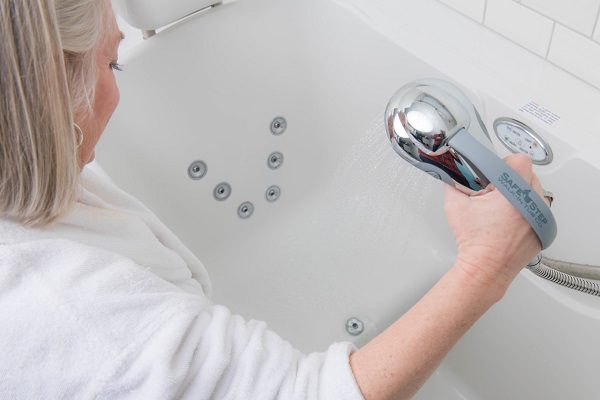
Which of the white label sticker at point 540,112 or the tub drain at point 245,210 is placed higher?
the white label sticker at point 540,112

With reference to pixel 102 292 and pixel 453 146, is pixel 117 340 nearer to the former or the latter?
pixel 102 292

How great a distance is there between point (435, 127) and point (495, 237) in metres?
0.12

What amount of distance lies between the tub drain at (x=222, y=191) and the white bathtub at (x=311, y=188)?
0.01 m

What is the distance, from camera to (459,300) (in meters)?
0.57

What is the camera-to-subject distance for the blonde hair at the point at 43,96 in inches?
17.4

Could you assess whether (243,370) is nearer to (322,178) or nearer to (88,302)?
(88,302)

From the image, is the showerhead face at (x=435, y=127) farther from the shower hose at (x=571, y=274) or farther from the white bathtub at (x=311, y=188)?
the white bathtub at (x=311, y=188)

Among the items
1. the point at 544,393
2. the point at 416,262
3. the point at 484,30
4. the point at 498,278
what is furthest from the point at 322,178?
the point at 498,278

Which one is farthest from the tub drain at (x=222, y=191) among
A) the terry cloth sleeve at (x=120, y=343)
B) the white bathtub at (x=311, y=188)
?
the terry cloth sleeve at (x=120, y=343)

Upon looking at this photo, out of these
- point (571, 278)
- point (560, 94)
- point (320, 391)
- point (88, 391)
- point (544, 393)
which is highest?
point (560, 94)

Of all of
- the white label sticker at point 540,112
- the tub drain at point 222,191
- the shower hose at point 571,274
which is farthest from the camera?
the tub drain at point 222,191

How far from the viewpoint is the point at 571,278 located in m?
0.79

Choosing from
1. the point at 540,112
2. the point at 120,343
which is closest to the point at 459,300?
the point at 120,343

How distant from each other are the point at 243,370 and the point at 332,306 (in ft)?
2.16
